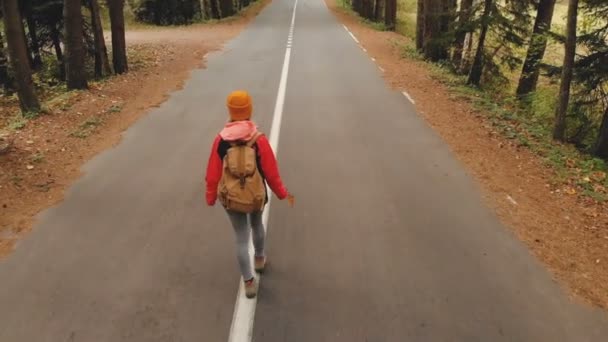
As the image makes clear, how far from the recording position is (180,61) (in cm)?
1931

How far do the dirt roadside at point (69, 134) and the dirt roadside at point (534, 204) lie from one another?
7007mm

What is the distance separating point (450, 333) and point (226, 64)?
1609 cm

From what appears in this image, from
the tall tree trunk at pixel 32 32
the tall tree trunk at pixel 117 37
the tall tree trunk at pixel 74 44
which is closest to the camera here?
the tall tree trunk at pixel 74 44

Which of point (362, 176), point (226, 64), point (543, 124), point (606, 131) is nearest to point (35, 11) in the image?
point (226, 64)

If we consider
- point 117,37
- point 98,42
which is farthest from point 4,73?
point 117,37

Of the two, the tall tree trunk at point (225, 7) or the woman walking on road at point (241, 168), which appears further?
the tall tree trunk at point (225, 7)

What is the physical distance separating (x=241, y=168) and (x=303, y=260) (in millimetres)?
1796

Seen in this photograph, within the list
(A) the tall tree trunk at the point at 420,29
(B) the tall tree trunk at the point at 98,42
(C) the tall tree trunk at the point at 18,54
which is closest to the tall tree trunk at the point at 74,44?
(C) the tall tree trunk at the point at 18,54

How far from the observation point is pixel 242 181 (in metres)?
4.20

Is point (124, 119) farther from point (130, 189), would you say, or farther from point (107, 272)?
point (107, 272)

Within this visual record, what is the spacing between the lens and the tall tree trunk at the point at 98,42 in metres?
16.5

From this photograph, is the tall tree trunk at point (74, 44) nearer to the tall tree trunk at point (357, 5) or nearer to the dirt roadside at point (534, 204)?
the dirt roadside at point (534, 204)

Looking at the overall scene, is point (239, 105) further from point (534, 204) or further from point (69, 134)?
point (69, 134)

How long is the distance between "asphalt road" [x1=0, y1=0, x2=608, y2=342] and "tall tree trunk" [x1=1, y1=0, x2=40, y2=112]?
398 cm
